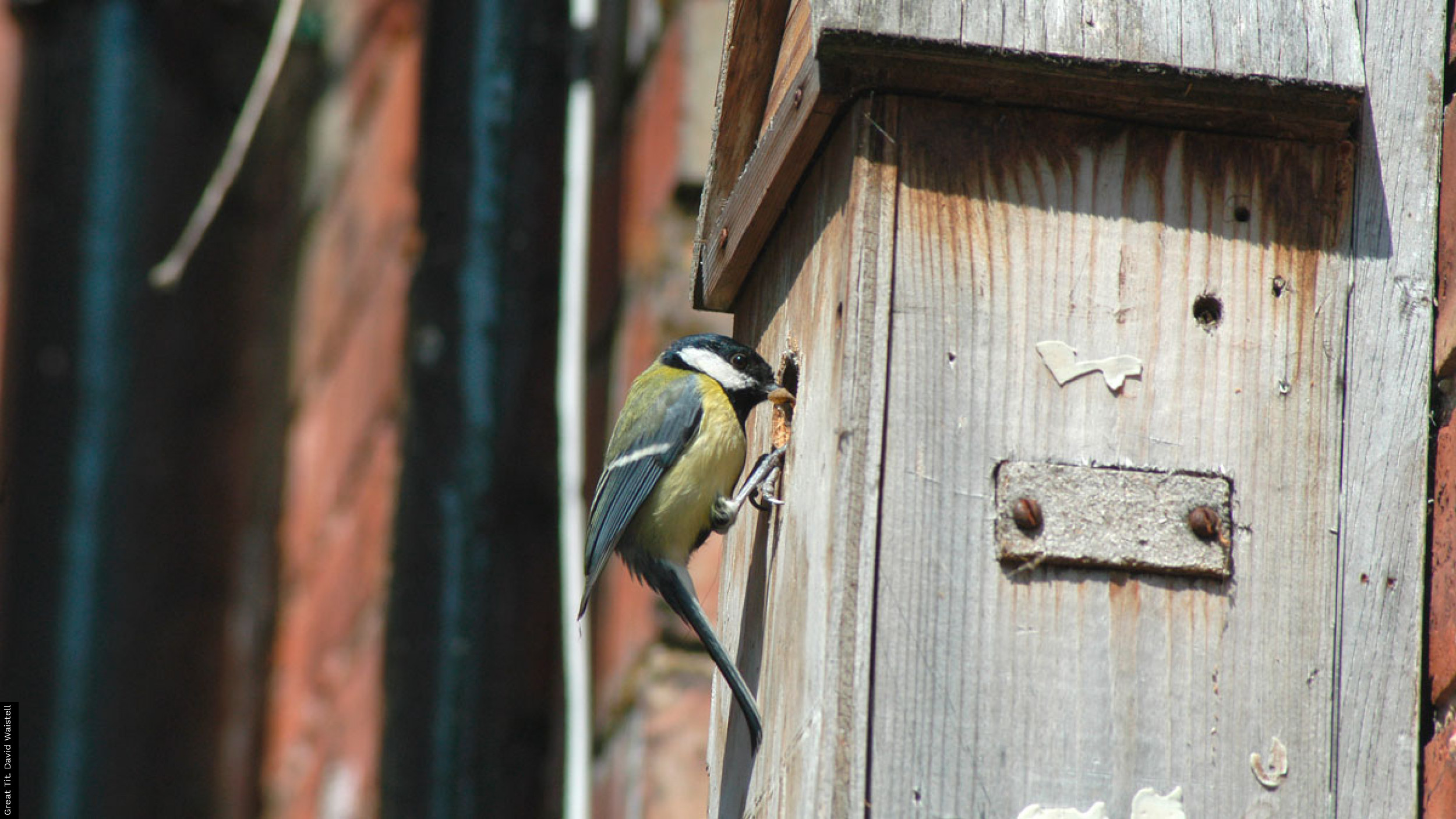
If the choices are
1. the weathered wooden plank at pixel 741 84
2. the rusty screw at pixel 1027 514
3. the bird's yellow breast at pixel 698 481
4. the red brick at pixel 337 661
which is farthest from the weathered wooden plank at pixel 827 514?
the red brick at pixel 337 661

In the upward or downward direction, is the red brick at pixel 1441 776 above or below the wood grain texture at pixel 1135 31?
below

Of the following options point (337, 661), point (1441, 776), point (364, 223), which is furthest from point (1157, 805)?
point (364, 223)

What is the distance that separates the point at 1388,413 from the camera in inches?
64.0

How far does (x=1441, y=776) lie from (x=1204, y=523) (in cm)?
30

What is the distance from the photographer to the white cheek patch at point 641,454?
245 centimetres

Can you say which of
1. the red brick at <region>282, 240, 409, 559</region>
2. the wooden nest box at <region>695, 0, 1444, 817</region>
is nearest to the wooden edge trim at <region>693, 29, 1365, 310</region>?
the wooden nest box at <region>695, 0, 1444, 817</region>

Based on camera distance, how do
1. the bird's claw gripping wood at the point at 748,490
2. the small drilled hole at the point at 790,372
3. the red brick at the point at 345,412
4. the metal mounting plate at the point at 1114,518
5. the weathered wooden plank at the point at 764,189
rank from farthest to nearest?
1. the red brick at the point at 345,412
2. the bird's claw gripping wood at the point at 748,490
3. the small drilled hole at the point at 790,372
4. the weathered wooden plank at the point at 764,189
5. the metal mounting plate at the point at 1114,518

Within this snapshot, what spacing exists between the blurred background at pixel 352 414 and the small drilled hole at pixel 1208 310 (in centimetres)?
138

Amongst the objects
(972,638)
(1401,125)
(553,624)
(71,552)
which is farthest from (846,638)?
(71,552)

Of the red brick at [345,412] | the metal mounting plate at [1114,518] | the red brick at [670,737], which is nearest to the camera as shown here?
the metal mounting plate at [1114,518]

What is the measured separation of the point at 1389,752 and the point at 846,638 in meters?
0.50

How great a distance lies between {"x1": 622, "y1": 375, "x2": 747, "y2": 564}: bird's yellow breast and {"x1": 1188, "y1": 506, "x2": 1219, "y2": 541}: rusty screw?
0.91 meters

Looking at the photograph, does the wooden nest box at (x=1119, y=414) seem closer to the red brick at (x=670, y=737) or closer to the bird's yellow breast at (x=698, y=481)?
the bird's yellow breast at (x=698, y=481)

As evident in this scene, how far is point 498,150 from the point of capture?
10.9ft
